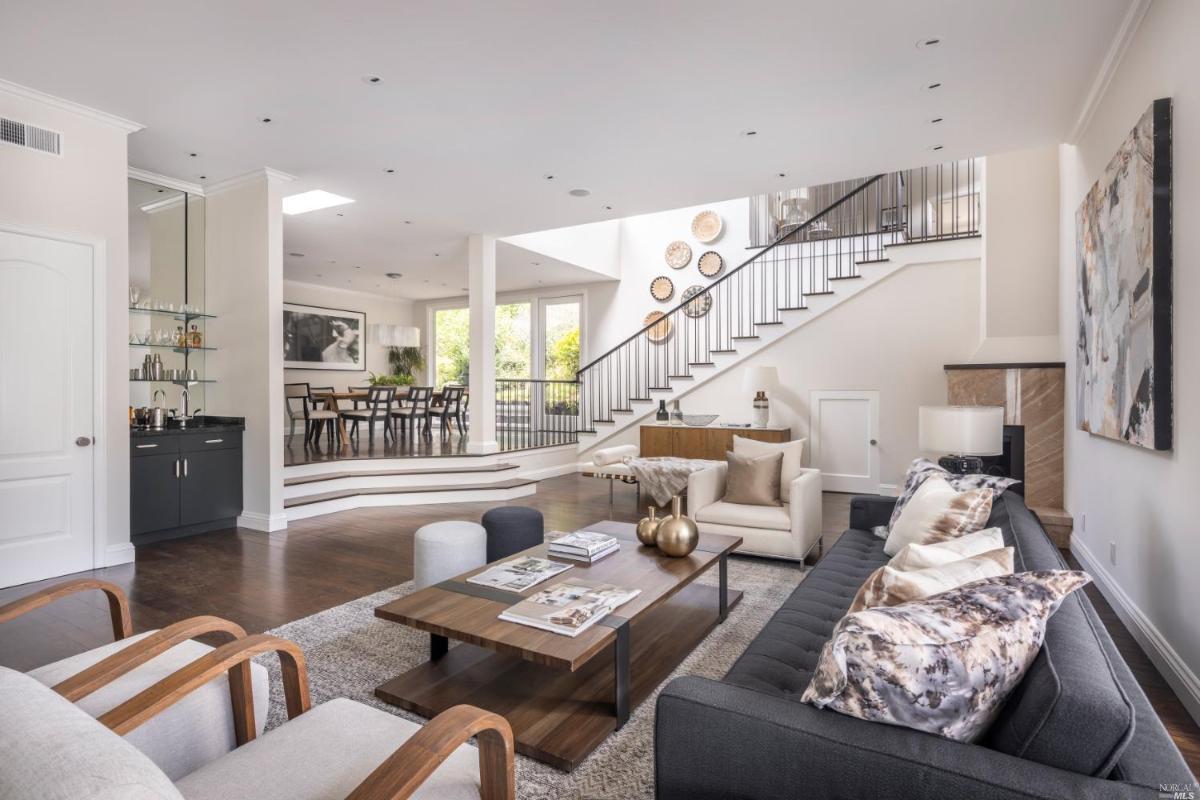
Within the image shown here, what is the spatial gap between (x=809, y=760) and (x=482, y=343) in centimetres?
668

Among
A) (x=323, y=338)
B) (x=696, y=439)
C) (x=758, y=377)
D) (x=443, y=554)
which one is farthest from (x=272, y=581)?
(x=323, y=338)

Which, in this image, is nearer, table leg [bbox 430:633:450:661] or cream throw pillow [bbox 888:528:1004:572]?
cream throw pillow [bbox 888:528:1004:572]

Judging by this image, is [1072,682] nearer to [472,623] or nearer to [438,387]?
[472,623]

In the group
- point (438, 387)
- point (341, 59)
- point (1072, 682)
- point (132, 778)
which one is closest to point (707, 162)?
point (341, 59)

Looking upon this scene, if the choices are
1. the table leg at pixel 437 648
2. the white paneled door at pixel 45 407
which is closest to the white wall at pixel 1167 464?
the table leg at pixel 437 648

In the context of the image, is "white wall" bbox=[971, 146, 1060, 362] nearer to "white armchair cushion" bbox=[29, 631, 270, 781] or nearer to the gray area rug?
the gray area rug

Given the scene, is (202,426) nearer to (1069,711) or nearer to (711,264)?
(1069,711)

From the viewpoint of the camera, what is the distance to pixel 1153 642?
9.30ft

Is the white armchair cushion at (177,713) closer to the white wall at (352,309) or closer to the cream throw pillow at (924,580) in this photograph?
the cream throw pillow at (924,580)

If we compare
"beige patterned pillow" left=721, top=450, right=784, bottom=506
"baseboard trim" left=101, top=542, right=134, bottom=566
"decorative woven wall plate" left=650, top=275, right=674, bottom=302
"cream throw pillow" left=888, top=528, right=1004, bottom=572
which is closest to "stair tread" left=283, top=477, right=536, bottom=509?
"baseboard trim" left=101, top=542, right=134, bottom=566

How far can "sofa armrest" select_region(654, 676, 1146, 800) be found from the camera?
110 centimetres

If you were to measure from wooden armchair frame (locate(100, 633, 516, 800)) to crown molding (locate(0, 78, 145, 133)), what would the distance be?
176 inches

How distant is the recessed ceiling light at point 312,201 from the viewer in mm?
6302

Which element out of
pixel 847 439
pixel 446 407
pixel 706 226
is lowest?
pixel 847 439
